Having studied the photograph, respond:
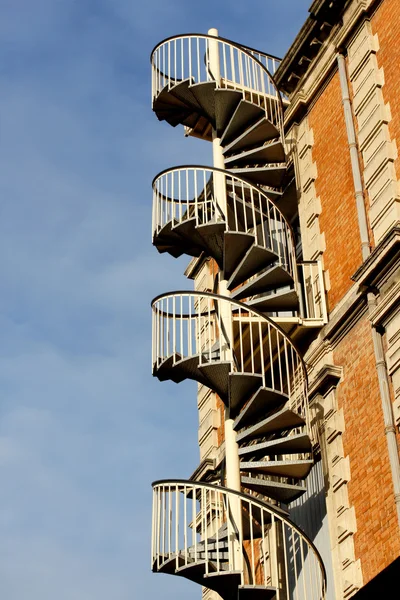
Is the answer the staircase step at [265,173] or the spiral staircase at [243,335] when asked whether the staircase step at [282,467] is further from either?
the staircase step at [265,173]

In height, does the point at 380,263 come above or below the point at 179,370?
above

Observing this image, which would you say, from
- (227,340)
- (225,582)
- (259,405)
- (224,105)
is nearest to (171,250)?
(227,340)

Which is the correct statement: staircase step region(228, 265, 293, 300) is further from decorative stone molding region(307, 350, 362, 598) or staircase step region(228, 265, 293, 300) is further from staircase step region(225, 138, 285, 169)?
staircase step region(225, 138, 285, 169)

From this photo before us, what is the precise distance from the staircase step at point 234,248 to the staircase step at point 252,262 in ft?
0.29

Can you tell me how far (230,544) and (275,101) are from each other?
7.34 meters

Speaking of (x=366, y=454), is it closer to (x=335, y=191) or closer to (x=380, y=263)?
(x=380, y=263)

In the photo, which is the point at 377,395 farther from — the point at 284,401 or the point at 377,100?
the point at 377,100

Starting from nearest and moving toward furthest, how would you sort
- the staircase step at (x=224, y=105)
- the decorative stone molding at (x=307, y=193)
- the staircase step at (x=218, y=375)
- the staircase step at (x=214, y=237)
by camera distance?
the staircase step at (x=218, y=375) < the staircase step at (x=214, y=237) < the decorative stone molding at (x=307, y=193) < the staircase step at (x=224, y=105)

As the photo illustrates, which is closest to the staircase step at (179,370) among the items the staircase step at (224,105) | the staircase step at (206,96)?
the staircase step at (224,105)

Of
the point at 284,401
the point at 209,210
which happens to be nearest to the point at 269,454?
the point at 284,401

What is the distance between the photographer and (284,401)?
41.2 feet

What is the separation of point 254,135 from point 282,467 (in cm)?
537

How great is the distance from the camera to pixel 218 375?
42.1 ft

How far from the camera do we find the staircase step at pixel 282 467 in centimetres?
1223
